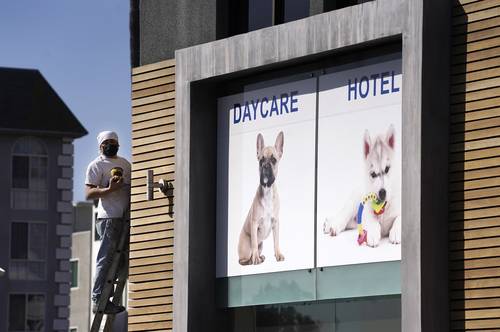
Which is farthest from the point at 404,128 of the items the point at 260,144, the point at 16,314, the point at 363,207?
the point at 16,314

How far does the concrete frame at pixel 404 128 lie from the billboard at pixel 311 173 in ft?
0.90

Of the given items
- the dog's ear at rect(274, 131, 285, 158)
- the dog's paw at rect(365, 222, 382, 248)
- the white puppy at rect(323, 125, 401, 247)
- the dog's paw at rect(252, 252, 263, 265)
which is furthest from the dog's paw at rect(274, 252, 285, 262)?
the dog's paw at rect(365, 222, 382, 248)

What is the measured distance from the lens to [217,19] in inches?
823

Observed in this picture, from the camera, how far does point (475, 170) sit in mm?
17719

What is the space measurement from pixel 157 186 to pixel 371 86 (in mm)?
3187

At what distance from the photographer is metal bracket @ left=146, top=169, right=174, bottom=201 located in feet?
68.9

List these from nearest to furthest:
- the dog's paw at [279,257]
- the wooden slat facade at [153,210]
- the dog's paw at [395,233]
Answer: the dog's paw at [395,233], the dog's paw at [279,257], the wooden slat facade at [153,210]

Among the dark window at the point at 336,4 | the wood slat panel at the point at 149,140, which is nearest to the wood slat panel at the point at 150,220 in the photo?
the wood slat panel at the point at 149,140

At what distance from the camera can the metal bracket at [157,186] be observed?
21016mm

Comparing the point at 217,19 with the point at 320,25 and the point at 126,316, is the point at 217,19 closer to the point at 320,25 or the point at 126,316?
the point at 320,25

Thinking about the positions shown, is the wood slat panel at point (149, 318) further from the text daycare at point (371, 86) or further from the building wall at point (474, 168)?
the building wall at point (474, 168)

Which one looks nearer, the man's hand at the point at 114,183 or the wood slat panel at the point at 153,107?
the man's hand at the point at 114,183

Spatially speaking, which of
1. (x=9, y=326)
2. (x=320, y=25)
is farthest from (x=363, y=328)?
(x=9, y=326)

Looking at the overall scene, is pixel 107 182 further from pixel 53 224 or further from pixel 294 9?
pixel 53 224
